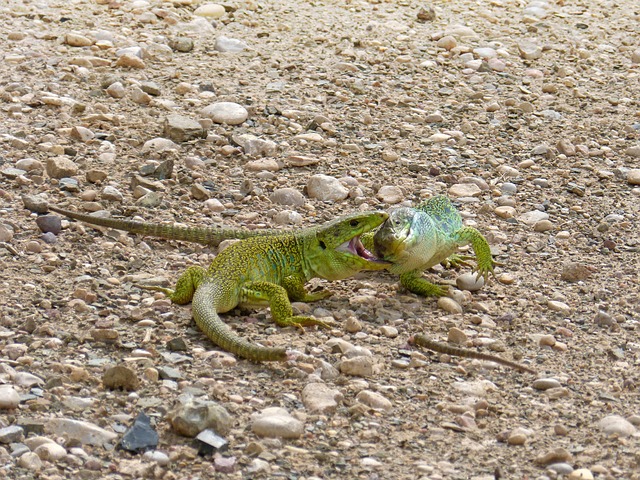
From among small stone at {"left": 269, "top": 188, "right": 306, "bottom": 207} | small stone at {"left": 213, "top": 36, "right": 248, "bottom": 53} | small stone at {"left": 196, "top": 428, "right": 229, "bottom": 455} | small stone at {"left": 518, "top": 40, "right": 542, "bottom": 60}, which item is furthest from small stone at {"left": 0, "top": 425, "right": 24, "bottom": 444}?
small stone at {"left": 518, "top": 40, "right": 542, "bottom": 60}

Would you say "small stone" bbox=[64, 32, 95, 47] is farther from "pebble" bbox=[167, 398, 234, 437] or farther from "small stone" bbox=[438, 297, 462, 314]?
"pebble" bbox=[167, 398, 234, 437]

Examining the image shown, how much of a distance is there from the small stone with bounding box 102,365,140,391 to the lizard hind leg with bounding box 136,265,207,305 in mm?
1041

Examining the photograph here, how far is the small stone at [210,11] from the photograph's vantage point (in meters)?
10.8

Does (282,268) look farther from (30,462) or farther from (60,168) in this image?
(30,462)

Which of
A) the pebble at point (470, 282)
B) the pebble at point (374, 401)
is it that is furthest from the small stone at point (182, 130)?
the pebble at point (374, 401)

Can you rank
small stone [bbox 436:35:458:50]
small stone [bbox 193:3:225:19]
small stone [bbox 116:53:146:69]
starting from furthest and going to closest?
1. small stone [bbox 193:3:225:19]
2. small stone [bbox 436:35:458:50]
3. small stone [bbox 116:53:146:69]

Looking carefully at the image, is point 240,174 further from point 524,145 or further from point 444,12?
point 444,12

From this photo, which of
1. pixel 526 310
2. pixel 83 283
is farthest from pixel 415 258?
pixel 83 283

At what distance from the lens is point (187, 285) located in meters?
6.35

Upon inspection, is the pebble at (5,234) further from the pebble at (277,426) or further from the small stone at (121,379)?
the pebble at (277,426)

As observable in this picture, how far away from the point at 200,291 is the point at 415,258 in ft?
4.35

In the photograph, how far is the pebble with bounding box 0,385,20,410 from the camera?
5.08m

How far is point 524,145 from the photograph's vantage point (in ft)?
29.6

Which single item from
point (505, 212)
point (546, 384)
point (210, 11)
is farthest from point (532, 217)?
point (210, 11)
